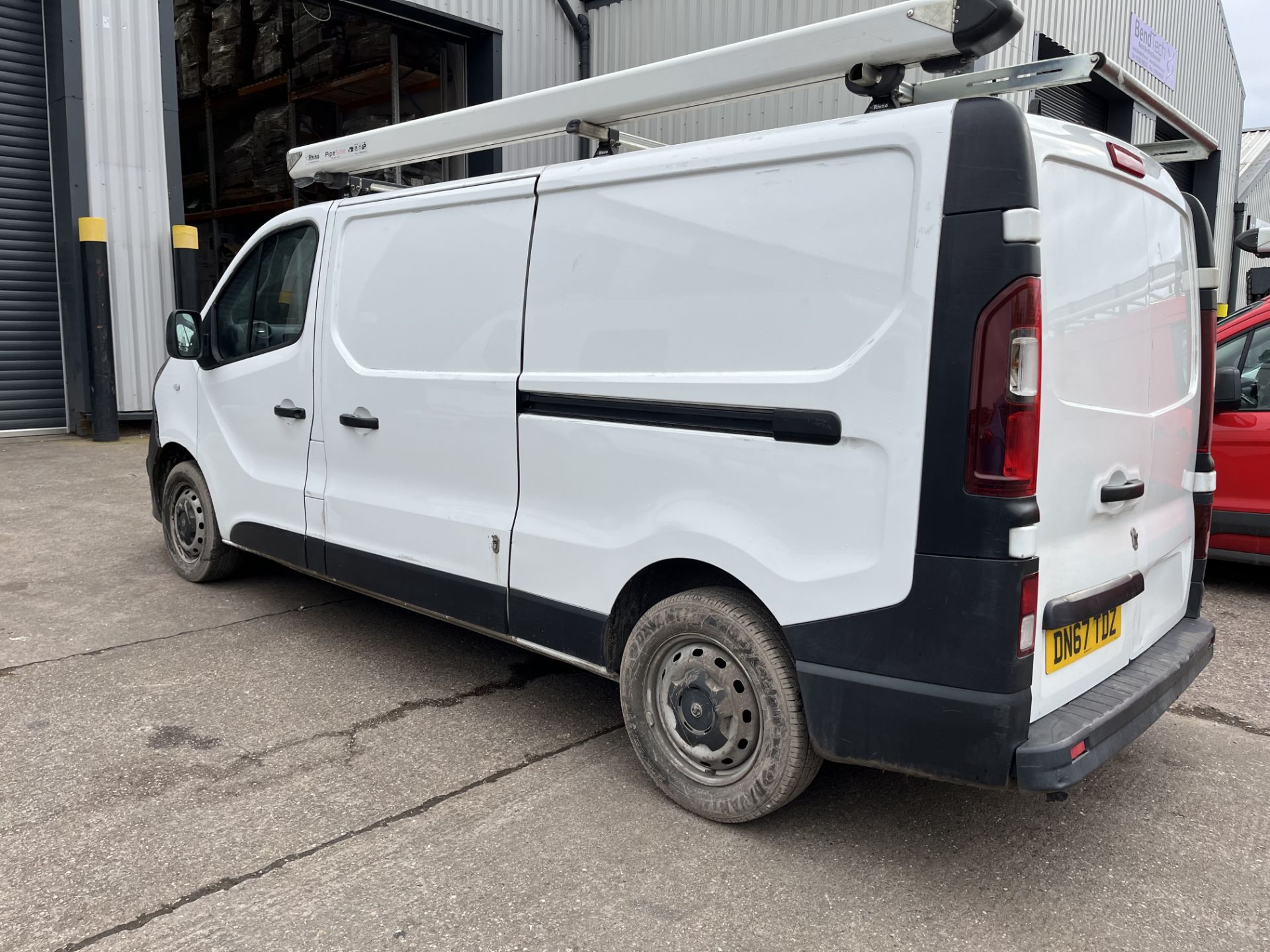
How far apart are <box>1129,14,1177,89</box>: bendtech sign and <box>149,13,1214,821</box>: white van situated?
426 inches

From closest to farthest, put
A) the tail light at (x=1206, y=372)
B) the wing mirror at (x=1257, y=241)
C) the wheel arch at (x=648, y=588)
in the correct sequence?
the wheel arch at (x=648, y=588)
the tail light at (x=1206, y=372)
the wing mirror at (x=1257, y=241)

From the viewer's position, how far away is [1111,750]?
257 cm

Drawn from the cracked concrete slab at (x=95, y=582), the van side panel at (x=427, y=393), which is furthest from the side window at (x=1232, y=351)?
the cracked concrete slab at (x=95, y=582)

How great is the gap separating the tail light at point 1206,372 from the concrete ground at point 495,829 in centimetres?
116

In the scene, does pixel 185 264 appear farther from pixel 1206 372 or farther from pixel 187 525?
pixel 1206 372

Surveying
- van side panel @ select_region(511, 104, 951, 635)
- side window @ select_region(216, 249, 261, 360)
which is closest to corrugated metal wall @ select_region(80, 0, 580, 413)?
side window @ select_region(216, 249, 261, 360)

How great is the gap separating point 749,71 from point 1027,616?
1.88 metres

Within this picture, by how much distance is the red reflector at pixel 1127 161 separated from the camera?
2.71 meters

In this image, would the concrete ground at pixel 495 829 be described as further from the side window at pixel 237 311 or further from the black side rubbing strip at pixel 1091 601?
the side window at pixel 237 311

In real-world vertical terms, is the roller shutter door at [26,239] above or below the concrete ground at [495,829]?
above

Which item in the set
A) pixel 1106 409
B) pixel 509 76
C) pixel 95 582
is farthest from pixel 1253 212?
pixel 95 582

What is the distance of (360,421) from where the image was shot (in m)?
4.02

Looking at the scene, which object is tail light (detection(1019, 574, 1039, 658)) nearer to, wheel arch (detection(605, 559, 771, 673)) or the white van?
the white van

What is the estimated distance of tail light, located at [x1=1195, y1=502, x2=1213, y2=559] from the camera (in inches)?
132
